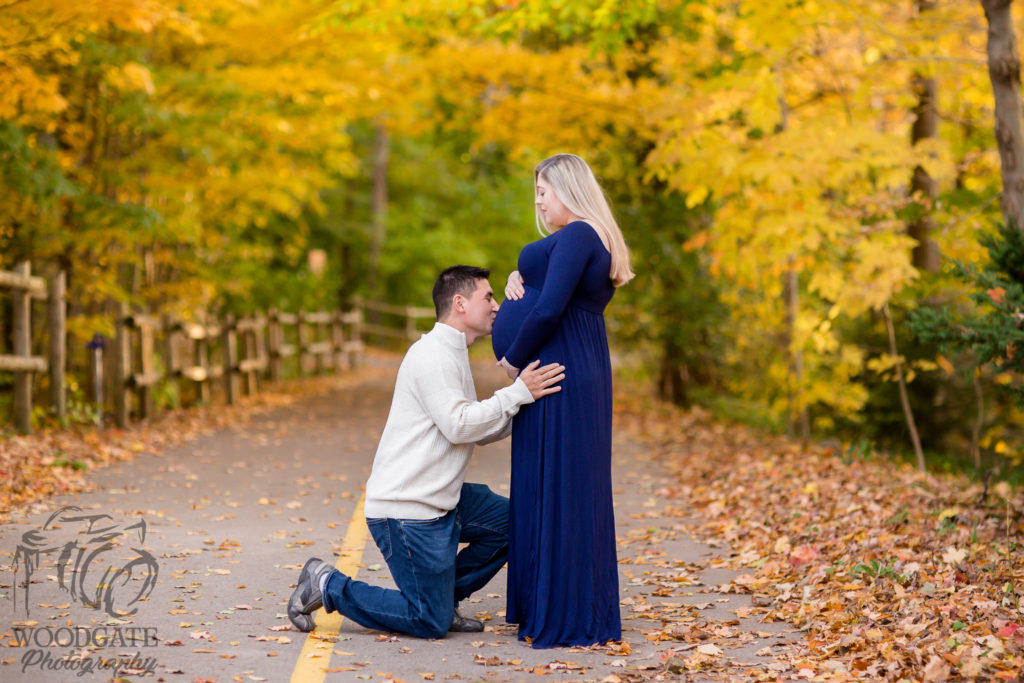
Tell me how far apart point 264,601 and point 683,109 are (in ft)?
21.5

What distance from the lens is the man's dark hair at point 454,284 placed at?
17.6 ft

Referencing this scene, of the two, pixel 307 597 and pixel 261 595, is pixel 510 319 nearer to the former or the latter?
pixel 307 597

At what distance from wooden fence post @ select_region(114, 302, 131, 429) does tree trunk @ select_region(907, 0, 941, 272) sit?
8966 millimetres

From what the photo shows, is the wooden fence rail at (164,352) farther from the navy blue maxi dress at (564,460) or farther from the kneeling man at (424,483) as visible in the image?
the navy blue maxi dress at (564,460)

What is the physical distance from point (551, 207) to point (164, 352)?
34.3 ft

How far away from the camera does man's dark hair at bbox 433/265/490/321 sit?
211 inches

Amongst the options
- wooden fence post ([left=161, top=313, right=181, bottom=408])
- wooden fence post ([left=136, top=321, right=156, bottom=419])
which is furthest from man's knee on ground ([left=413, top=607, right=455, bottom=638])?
wooden fence post ([left=161, top=313, right=181, bottom=408])

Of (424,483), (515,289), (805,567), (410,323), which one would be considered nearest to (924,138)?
(805,567)

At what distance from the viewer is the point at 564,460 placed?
16.9ft

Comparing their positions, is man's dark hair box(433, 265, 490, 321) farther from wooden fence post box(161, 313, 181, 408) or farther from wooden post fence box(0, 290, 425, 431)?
wooden fence post box(161, 313, 181, 408)

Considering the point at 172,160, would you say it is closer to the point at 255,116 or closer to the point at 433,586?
the point at 255,116

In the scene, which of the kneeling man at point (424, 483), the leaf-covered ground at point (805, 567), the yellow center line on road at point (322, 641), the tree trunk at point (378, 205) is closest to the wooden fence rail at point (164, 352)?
the leaf-covered ground at point (805, 567)

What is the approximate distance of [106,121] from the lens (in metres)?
13.1

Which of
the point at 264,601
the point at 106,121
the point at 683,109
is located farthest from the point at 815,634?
the point at 106,121
